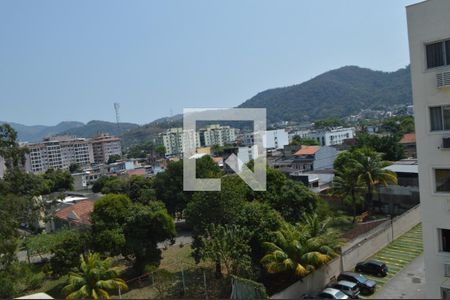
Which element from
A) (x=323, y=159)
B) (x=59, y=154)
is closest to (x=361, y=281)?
(x=323, y=159)

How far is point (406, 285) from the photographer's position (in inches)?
541

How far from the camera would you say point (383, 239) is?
1783 centimetres

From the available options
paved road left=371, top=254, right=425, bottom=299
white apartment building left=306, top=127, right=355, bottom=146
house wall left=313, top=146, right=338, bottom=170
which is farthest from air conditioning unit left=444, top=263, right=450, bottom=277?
white apartment building left=306, top=127, right=355, bottom=146

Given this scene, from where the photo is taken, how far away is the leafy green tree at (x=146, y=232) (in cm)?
1625

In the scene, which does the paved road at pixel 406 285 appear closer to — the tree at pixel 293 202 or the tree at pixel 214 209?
the tree at pixel 293 202

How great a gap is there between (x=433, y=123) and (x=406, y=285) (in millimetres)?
7367

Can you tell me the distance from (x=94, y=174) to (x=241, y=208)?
60967mm

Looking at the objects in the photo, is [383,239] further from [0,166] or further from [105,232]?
[0,166]

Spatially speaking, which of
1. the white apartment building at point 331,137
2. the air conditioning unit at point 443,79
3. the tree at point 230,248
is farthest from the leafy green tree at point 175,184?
the white apartment building at point 331,137

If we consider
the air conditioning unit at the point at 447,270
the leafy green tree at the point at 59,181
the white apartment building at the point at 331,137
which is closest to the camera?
the air conditioning unit at the point at 447,270

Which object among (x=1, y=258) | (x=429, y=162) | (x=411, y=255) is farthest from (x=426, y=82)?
(x=1, y=258)

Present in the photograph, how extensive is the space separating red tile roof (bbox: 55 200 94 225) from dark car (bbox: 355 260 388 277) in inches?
780

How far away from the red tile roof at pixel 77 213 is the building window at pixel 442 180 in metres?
24.4

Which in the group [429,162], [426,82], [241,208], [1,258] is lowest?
[1,258]
